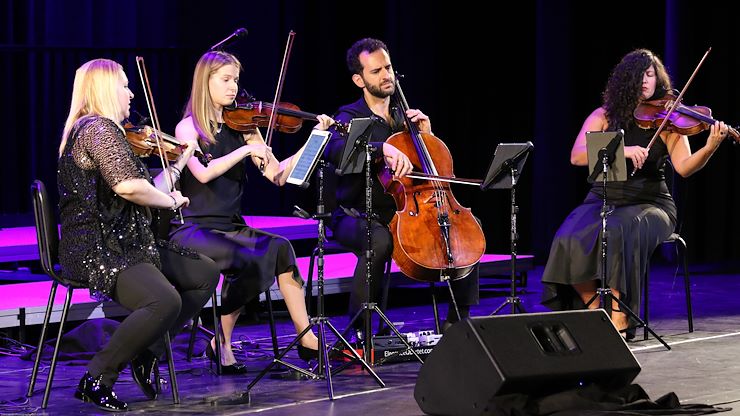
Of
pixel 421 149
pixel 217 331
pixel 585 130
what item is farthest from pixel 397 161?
pixel 585 130

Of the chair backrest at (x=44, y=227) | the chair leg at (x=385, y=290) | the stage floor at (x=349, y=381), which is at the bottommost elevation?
the stage floor at (x=349, y=381)

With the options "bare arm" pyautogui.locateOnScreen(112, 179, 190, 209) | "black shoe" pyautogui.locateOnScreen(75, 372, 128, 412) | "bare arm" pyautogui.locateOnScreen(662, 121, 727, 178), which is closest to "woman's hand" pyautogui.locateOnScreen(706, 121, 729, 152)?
"bare arm" pyautogui.locateOnScreen(662, 121, 727, 178)

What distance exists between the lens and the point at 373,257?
17.5ft

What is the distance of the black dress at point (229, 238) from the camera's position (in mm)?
5133

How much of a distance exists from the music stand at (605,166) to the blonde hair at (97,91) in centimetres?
213

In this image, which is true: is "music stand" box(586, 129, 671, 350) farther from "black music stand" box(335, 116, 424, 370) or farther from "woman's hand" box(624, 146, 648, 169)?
"black music stand" box(335, 116, 424, 370)

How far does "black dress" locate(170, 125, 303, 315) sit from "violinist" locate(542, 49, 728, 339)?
139cm

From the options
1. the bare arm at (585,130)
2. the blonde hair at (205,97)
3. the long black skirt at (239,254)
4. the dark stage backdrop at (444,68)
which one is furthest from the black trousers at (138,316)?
the dark stage backdrop at (444,68)

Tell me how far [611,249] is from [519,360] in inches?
80.5

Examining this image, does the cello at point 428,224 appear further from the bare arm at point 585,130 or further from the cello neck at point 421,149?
the bare arm at point 585,130

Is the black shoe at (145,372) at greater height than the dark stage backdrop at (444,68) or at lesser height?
lesser

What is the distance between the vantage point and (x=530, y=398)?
3904 millimetres

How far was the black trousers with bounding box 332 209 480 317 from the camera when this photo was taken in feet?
17.5

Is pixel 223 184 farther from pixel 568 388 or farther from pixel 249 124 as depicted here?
pixel 568 388
